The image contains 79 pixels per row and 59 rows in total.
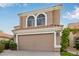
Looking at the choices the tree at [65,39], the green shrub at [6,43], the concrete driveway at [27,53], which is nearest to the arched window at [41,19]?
the tree at [65,39]

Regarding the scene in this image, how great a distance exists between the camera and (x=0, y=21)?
4.66 meters

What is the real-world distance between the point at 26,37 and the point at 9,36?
32cm

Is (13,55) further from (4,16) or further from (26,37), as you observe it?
(4,16)

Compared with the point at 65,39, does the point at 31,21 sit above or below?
above

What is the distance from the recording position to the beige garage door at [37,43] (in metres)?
4.70

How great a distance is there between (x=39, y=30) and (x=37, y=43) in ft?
0.82

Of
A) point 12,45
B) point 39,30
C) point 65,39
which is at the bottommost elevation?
point 12,45

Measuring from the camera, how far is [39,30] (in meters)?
4.71

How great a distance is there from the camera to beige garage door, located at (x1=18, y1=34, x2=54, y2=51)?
15.4 ft

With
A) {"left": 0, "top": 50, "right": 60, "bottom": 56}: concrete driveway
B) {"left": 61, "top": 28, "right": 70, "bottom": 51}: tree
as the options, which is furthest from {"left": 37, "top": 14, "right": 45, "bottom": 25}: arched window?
{"left": 0, "top": 50, "right": 60, "bottom": 56}: concrete driveway

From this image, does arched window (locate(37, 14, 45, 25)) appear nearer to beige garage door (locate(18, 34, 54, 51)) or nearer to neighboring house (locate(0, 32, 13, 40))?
beige garage door (locate(18, 34, 54, 51))

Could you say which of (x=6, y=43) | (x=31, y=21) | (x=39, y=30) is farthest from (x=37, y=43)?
(x=6, y=43)

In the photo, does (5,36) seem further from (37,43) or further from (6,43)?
(37,43)

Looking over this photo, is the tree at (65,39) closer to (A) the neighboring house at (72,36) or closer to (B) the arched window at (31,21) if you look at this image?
(A) the neighboring house at (72,36)
